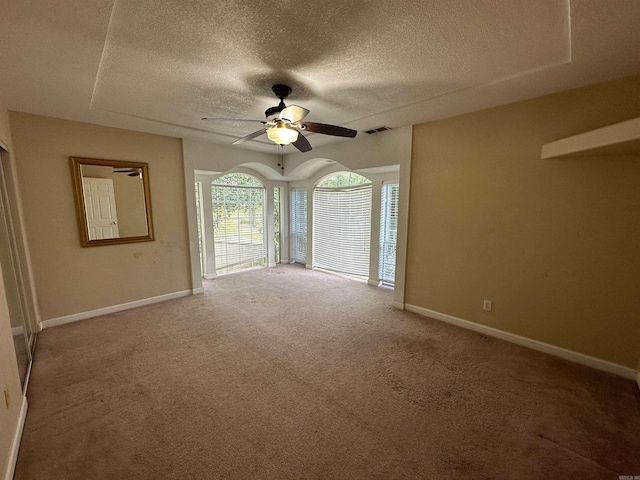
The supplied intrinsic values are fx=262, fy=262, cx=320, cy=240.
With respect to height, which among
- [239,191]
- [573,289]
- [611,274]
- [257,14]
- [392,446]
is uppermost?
[257,14]

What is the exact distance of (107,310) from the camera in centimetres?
345

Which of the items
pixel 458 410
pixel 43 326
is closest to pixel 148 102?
pixel 43 326

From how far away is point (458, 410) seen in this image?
73.7 inches

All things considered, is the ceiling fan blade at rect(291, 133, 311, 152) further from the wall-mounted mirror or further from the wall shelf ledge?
the wall-mounted mirror

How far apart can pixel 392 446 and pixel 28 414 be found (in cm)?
246

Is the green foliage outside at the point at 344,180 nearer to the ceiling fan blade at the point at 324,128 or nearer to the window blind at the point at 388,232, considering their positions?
the window blind at the point at 388,232

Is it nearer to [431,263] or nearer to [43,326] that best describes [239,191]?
[43,326]

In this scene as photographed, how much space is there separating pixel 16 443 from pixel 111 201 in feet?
8.90

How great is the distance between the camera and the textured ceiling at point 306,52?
1389mm

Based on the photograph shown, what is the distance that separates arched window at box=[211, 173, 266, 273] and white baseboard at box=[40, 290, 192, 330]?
1.38m

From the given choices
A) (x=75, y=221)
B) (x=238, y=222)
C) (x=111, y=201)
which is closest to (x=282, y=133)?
(x=111, y=201)

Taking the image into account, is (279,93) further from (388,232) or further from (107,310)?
(107,310)

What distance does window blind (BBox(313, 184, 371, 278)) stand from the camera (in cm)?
501

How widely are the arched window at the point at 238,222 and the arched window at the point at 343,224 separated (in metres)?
1.29
